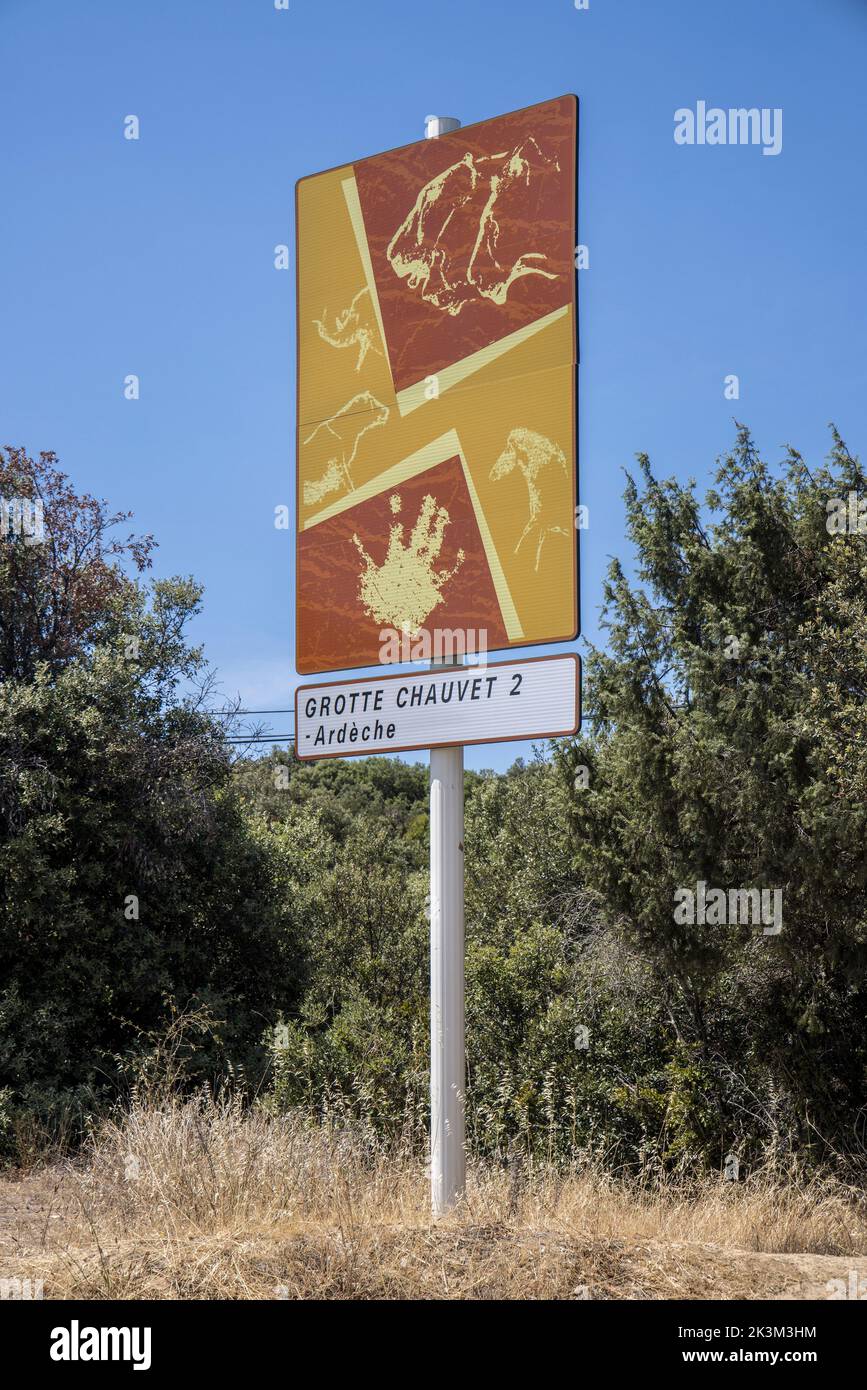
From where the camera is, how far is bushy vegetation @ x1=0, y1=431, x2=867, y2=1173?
1127cm

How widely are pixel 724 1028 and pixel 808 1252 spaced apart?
727 cm

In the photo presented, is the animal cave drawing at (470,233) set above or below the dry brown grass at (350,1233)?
above

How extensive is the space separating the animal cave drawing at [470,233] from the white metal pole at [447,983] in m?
2.65

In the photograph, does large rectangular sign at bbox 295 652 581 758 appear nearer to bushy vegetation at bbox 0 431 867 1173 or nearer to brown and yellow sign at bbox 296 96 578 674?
brown and yellow sign at bbox 296 96 578 674

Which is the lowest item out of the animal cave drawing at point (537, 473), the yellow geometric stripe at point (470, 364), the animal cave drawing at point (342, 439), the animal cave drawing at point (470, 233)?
the animal cave drawing at point (537, 473)

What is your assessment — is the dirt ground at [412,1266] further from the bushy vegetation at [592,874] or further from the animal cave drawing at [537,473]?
the bushy vegetation at [592,874]

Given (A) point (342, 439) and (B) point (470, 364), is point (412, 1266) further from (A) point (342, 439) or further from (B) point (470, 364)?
(B) point (470, 364)

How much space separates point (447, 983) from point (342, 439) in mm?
3263

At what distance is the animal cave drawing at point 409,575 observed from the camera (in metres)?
6.55

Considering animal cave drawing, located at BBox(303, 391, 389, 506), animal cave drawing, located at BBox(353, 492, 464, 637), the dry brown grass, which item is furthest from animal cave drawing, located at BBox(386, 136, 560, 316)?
the dry brown grass

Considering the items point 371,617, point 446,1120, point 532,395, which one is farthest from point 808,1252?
point 532,395

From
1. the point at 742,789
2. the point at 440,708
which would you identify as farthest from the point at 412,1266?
the point at 742,789

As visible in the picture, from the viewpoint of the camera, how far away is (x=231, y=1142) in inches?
245

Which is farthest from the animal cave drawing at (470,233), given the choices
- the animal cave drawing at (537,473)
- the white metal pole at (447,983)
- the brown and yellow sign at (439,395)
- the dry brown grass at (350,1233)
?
the dry brown grass at (350,1233)
